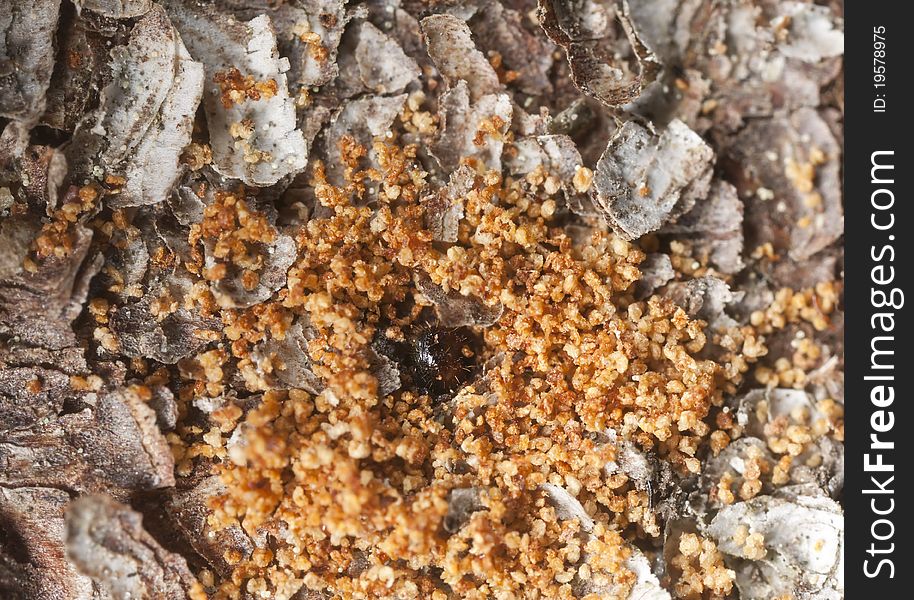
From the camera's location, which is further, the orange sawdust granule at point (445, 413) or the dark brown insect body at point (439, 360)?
the dark brown insect body at point (439, 360)

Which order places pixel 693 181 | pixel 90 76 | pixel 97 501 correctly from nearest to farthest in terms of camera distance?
1. pixel 97 501
2. pixel 90 76
3. pixel 693 181

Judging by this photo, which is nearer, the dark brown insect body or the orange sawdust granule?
the orange sawdust granule

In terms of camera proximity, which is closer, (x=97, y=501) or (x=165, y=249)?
(x=97, y=501)

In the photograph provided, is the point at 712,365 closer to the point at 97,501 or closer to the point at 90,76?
the point at 97,501

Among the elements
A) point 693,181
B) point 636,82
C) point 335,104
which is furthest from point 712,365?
point 335,104

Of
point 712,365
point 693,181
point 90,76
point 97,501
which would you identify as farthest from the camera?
point 693,181
